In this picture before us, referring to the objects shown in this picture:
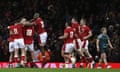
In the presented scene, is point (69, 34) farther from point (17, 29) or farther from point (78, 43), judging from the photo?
point (17, 29)

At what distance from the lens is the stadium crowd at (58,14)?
23672mm

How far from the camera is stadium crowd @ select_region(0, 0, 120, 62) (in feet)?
77.7

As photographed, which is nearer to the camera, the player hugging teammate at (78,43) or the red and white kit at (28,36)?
the red and white kit at (28,36)

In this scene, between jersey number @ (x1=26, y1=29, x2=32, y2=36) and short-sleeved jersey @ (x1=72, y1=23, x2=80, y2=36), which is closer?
jersey number @ (x1=26, y1=29, x2=32, y2=36)

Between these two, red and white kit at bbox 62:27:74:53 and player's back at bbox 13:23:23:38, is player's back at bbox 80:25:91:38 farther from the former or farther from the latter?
player's back at bbox 13:23:23:38

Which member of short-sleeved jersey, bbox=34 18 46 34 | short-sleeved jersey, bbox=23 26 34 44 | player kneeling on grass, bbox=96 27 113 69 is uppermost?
short-sleeved jersey, bbox=34 18 46 34

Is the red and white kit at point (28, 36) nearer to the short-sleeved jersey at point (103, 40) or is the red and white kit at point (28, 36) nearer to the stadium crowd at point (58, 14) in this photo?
the short-sleeved jersey at point (103, 40)

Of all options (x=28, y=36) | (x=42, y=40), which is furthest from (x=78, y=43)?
(x=28, y=36)

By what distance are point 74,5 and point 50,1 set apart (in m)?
1.40

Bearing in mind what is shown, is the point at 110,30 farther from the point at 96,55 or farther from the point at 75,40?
the point at 75,40

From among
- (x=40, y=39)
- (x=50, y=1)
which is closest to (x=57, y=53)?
(x=40, y=39)

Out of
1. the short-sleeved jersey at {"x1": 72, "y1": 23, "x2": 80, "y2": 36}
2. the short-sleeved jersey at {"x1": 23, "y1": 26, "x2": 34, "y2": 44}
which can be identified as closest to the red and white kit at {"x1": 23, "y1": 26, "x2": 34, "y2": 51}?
the short-sleeved jersey at {"x1": 23, "y1": 26, "x2": 34, "y2": 44}

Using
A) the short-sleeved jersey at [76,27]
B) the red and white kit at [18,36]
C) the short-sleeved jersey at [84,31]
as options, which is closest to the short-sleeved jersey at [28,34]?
the red and white kit at [18,36]

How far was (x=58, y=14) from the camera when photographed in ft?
86.5
